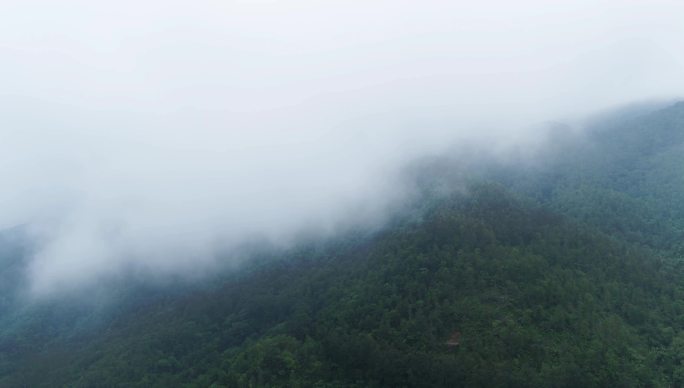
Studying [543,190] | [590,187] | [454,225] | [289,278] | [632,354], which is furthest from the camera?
[543,190]

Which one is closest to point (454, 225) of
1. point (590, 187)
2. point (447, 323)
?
point (447, 323)

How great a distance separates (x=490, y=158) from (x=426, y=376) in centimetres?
8797

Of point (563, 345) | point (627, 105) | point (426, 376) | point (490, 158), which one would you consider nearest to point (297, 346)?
point (426, 376)

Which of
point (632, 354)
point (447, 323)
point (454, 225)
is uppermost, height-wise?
point (454, 225)

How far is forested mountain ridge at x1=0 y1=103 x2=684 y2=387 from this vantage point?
63.6m

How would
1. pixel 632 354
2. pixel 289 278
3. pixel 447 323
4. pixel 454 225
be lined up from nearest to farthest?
pixel 632 354, pixel 447 323, pixel 454 225, pixel 289 278

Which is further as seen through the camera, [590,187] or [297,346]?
[590,187]

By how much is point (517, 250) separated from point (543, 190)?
155 ft

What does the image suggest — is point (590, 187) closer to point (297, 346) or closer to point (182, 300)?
point (297, 346)

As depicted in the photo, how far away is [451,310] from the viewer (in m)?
70.5

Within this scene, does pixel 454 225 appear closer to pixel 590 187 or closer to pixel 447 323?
pixel 447 323

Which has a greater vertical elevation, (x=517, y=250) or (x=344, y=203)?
(x=344, y=203)

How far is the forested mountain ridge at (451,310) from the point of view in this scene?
209 ft

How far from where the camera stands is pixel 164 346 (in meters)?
88.6
